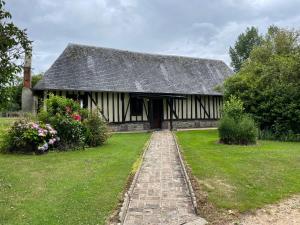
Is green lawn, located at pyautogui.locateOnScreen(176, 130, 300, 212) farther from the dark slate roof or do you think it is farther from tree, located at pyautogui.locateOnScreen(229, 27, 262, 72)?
tree, located at pyautogui.locateOnScreen(229, 27, 262, 72)

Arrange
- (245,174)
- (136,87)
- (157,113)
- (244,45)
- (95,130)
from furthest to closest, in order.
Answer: (244,45) → (157,113) → (136,87) → (95,130) → (245,174)

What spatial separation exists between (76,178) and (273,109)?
1258 cm

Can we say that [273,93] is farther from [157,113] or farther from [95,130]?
[95,130]

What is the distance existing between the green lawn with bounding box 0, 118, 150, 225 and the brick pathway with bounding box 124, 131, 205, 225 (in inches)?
15.0

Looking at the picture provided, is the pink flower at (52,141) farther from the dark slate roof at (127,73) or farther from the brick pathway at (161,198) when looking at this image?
the dark slate roof at (127,73)

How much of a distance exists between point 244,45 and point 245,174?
48093mm

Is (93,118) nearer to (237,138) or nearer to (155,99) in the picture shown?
(237,138)

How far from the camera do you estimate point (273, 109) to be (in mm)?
17141

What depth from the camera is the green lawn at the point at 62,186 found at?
4965 mm

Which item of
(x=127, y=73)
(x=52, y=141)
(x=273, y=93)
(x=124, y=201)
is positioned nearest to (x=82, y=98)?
(x=127, y=73)

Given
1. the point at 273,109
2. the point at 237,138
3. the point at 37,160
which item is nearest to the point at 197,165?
the point at 37,160

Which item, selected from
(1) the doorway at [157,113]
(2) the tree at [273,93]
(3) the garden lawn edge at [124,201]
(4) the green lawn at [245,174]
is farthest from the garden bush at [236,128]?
(1) the doorway at [157,113]

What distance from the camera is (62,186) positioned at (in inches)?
262

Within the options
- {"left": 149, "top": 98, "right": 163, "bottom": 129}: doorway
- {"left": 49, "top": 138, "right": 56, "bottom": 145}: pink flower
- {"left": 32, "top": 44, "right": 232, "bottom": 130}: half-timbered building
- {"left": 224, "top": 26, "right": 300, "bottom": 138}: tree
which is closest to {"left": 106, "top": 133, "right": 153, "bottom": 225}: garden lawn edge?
{"left": 49, "top": 138, "right": 56, "bottom": 145}: pink flower
